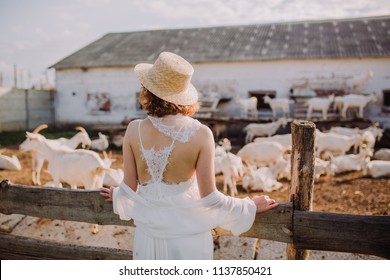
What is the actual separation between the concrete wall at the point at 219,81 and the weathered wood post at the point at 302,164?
47.8 feet

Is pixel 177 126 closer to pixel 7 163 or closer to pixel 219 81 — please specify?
pixel 7 163

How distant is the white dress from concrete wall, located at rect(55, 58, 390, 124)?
14947 millimetres

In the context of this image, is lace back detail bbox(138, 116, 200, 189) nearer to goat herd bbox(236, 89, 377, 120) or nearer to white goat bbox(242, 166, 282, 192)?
white goat bbox(242, 166, 282, 192)

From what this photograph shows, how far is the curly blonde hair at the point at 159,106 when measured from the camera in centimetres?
212

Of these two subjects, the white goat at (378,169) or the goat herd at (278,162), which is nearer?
the goat herd at (278,162)

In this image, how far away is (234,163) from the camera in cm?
734

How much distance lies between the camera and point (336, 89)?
1585cm

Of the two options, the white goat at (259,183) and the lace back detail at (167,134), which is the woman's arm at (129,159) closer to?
the lace back detail at (167,134)

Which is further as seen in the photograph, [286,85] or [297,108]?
[286,85]

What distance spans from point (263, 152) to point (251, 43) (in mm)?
10977

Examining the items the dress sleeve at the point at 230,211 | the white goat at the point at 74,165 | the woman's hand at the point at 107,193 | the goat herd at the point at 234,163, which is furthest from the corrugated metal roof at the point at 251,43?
the dress sleeve at the point at 230,211
